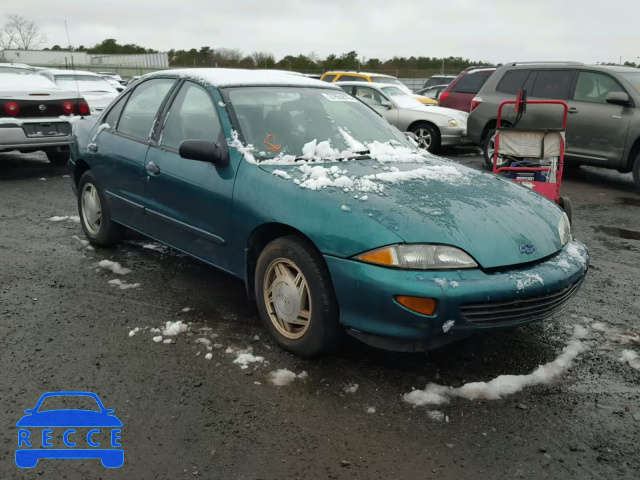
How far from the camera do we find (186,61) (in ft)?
154

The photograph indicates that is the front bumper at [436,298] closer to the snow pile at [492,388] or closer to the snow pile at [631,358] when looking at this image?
the snow pile at [492,388]

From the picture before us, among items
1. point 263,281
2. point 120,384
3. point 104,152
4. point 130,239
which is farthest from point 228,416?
point 130,239

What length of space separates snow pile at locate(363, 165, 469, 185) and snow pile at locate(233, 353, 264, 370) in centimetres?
119

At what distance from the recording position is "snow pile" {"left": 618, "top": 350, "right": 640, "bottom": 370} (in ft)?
10.5

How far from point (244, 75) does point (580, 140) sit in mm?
6196

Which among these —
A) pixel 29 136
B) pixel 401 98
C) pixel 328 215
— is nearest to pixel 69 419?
pixel 328 215

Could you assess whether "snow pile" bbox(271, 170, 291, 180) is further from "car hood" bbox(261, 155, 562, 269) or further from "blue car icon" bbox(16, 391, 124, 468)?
"blue car icon" bbox(16, 391, 124, 468)

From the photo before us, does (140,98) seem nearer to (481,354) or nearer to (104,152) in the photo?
(104,152)

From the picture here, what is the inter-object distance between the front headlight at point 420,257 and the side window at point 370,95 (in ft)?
32.7

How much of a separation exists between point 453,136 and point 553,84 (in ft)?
8.81

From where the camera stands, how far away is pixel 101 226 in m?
5.04

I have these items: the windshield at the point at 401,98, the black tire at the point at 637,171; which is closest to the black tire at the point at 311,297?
the black tire at the point at 637,171

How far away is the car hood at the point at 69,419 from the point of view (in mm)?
2633

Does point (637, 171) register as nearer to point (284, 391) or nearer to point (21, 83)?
point (284, 391)
